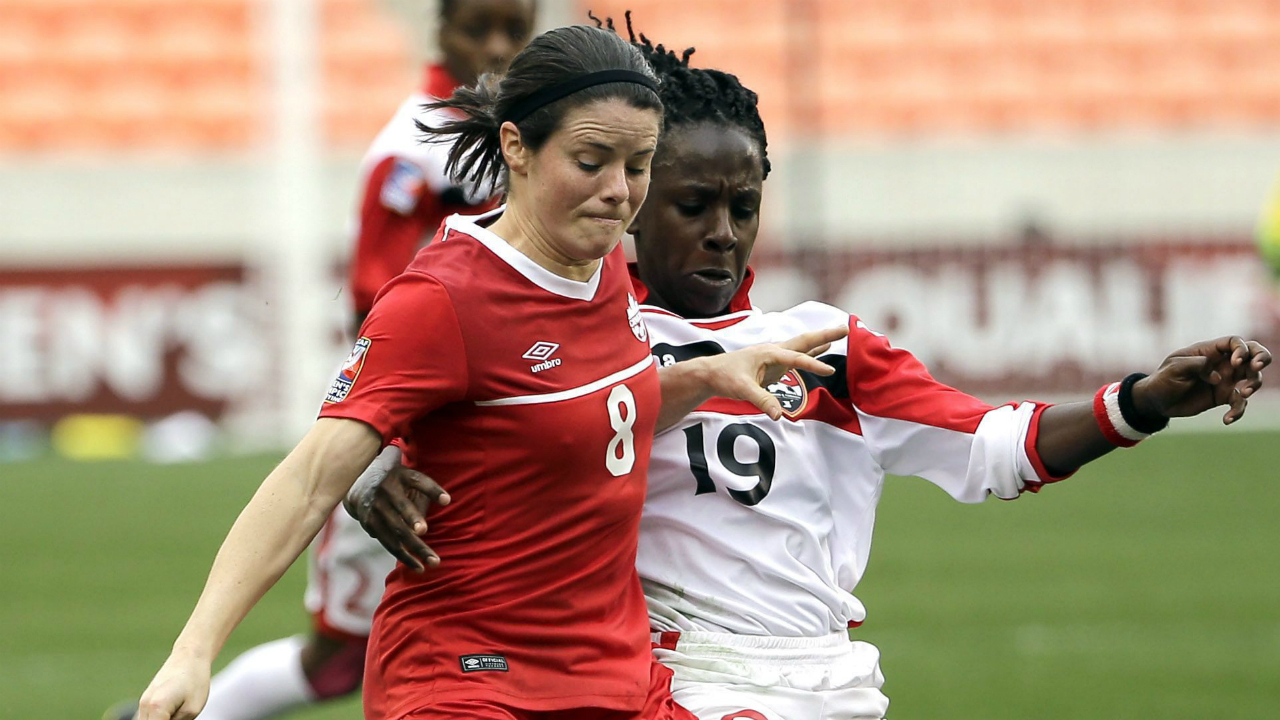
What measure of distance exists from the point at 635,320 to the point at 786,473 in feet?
1.49

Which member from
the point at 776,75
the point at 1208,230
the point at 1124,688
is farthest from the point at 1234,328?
the point at 1124,688

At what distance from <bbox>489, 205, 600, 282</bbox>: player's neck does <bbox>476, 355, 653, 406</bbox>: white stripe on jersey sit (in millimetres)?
176

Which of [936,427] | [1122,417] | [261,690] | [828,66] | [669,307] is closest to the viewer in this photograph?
[1122,417]

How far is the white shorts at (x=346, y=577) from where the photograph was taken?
202 inches

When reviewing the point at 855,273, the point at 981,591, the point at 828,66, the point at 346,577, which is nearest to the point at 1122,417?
the point at 346,577

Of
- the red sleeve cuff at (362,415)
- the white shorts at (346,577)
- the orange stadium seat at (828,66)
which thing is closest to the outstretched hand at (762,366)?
the red sleeve cuff at (362,415)

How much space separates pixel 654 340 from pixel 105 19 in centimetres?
1876

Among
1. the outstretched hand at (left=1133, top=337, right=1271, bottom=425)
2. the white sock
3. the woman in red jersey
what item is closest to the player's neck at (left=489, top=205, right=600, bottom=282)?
the woman in red jersey

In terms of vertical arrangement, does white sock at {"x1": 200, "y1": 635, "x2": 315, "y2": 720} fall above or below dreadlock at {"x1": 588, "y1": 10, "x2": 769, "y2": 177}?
below

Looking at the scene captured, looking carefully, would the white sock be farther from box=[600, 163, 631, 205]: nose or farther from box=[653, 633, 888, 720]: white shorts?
box=[600, 163, 631, 205]: nose

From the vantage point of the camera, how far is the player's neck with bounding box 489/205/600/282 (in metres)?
3.16

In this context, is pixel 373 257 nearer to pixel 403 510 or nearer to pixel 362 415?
pixel 403 510

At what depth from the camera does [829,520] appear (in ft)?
11.9

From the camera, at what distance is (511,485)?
10.2 ft
